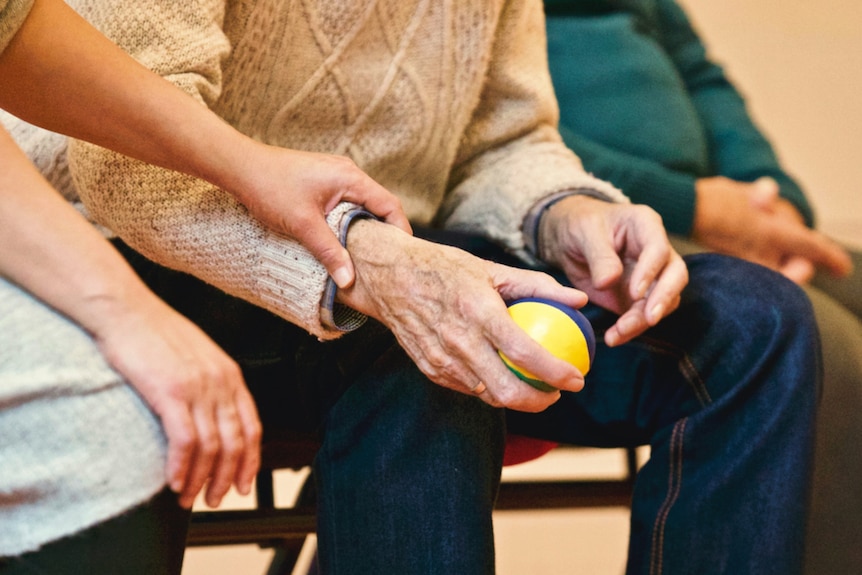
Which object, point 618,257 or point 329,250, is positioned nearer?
point 329,250

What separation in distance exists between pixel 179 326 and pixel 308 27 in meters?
0.39

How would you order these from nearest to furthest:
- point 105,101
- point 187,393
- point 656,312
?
point 187,393
point 105,101
point 656,312

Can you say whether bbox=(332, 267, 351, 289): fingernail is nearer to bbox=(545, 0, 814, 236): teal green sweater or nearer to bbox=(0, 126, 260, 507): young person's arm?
bbox=(0, 126, 260, 507): young person's arm

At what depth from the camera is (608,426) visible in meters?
0.77

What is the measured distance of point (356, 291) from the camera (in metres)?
0.64

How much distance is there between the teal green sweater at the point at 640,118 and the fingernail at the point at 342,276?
761mm

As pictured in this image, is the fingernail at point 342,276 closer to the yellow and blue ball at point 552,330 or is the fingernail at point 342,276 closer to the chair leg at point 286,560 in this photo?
the yellow and blue ball at point 552,330

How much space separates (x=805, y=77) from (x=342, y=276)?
76.6 inches

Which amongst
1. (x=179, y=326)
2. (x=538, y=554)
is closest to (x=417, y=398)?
(x=179, y=326)

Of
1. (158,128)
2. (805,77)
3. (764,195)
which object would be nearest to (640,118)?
(764,195)

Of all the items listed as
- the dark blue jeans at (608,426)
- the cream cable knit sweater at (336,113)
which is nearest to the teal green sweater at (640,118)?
the cream cable knit sweater at (336,113)

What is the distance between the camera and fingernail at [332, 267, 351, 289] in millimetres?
628

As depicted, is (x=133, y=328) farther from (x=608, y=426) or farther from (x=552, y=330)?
(x=608, y=426)

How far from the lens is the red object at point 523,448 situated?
2.61 feet
